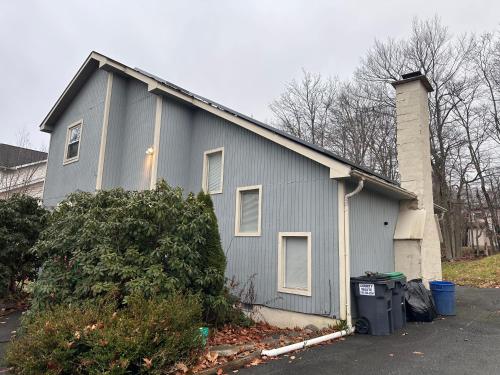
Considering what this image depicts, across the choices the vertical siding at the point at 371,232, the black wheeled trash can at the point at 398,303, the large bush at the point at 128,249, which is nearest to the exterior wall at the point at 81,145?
the large bush at the point at 128,249

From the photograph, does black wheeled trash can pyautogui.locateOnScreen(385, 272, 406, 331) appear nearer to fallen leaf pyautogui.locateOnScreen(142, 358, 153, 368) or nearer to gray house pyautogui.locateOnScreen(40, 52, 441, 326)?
gray house pyautogui.locateOnScreen(40, 52, 441, 326)

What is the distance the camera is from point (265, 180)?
28.9ft

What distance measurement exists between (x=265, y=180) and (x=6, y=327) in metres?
6.75

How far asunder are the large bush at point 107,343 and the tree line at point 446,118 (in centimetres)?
2277

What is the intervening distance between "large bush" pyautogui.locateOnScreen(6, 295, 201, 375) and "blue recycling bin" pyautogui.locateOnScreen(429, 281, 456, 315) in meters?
6.76

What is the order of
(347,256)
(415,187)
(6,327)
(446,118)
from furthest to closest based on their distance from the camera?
1. (446,118)
2. (415,187)
3. (6,327)
4. (347,256)

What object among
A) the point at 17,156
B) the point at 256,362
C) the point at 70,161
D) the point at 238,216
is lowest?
the point at 256,362

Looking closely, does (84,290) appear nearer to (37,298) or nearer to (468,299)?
(37,298)

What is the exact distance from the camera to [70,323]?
171 inches

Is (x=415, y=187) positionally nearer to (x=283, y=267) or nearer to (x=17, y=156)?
(x=283, y=267)

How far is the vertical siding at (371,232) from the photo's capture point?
7.85 m

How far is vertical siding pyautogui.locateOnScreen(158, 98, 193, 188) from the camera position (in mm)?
10329

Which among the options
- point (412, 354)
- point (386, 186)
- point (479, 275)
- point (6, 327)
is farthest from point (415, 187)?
point (6, 327)

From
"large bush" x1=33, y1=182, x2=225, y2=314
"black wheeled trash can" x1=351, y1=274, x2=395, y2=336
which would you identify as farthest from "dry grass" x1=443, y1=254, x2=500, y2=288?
"large bush" x1=33, y1=182, x2=225, y2=314
